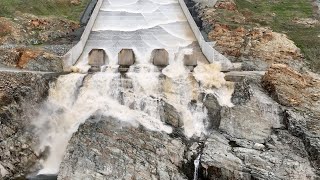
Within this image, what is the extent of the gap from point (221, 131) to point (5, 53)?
1431 cm

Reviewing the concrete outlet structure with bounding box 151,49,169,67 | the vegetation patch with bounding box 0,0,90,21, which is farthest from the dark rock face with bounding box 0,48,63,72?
the vegetation patch with bounding box 0,0,90,21

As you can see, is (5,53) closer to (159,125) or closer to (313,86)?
(159,125)

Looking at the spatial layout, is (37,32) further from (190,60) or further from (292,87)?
(292,87)

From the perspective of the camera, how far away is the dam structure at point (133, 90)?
2408cm

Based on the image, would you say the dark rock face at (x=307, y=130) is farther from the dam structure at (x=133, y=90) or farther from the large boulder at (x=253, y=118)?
the dam structure at (x=133, y=90)

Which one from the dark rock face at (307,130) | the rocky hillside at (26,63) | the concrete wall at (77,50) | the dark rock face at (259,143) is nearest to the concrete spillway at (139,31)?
the concrete wall at (77,50)

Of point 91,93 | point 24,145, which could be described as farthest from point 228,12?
point 24,145

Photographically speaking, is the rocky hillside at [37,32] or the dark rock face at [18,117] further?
the rocky hillside at [37,32]

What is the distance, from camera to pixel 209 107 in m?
24.8

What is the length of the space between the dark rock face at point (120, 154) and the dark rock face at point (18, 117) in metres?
2.62

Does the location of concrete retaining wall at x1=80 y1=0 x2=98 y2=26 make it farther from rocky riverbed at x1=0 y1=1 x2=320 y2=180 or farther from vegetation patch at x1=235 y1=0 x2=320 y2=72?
vegetation patch at x1=235 y1=0 x2=320 y2=72

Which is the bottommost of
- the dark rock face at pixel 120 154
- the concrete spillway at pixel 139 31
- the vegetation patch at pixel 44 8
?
the dark rock face at pixel 120 154

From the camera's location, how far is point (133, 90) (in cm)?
2542

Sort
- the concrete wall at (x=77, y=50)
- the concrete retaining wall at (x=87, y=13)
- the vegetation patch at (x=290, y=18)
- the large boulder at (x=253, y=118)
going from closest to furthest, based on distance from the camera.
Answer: the large boulder at (x=253, y=118) → the concrete wall at (x=77, y=50) → the vegetation patch at (x=290, y=18) → the concrete retaining wall at (x=87, y=13)
